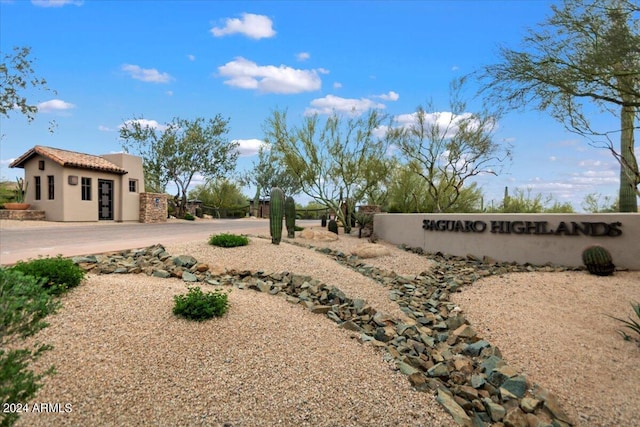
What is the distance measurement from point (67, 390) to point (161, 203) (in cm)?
2335

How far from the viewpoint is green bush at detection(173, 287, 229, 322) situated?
5.36 metres

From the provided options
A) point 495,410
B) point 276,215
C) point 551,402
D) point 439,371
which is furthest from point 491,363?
point 276,215

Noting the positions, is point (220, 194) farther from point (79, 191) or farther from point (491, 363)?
point (491, 363)

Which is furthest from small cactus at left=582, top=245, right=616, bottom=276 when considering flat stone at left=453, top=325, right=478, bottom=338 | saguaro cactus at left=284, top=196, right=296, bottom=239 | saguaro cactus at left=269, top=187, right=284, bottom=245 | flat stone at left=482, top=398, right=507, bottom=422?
saguaro cactus at left=284, top=196, right=296, bottom=239

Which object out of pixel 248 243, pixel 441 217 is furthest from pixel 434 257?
pixel 248 243

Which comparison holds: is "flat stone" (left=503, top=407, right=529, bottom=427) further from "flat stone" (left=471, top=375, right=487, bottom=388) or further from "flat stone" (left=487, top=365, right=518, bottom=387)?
"flat stone" (left=487, top=365, right=518, bottom=387)

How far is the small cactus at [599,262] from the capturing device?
10531 millimetres

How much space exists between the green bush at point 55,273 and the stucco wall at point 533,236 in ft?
38.6

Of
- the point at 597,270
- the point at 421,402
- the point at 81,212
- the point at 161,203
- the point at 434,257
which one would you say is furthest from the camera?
the point at 161,203

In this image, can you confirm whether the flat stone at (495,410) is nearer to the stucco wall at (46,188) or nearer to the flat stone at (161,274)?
the flat stone at (161,274)

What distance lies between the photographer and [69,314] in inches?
199

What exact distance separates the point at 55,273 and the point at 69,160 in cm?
1902

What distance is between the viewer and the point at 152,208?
25.0 metres

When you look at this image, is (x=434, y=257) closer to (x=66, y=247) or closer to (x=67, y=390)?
(x=66, y=247)
